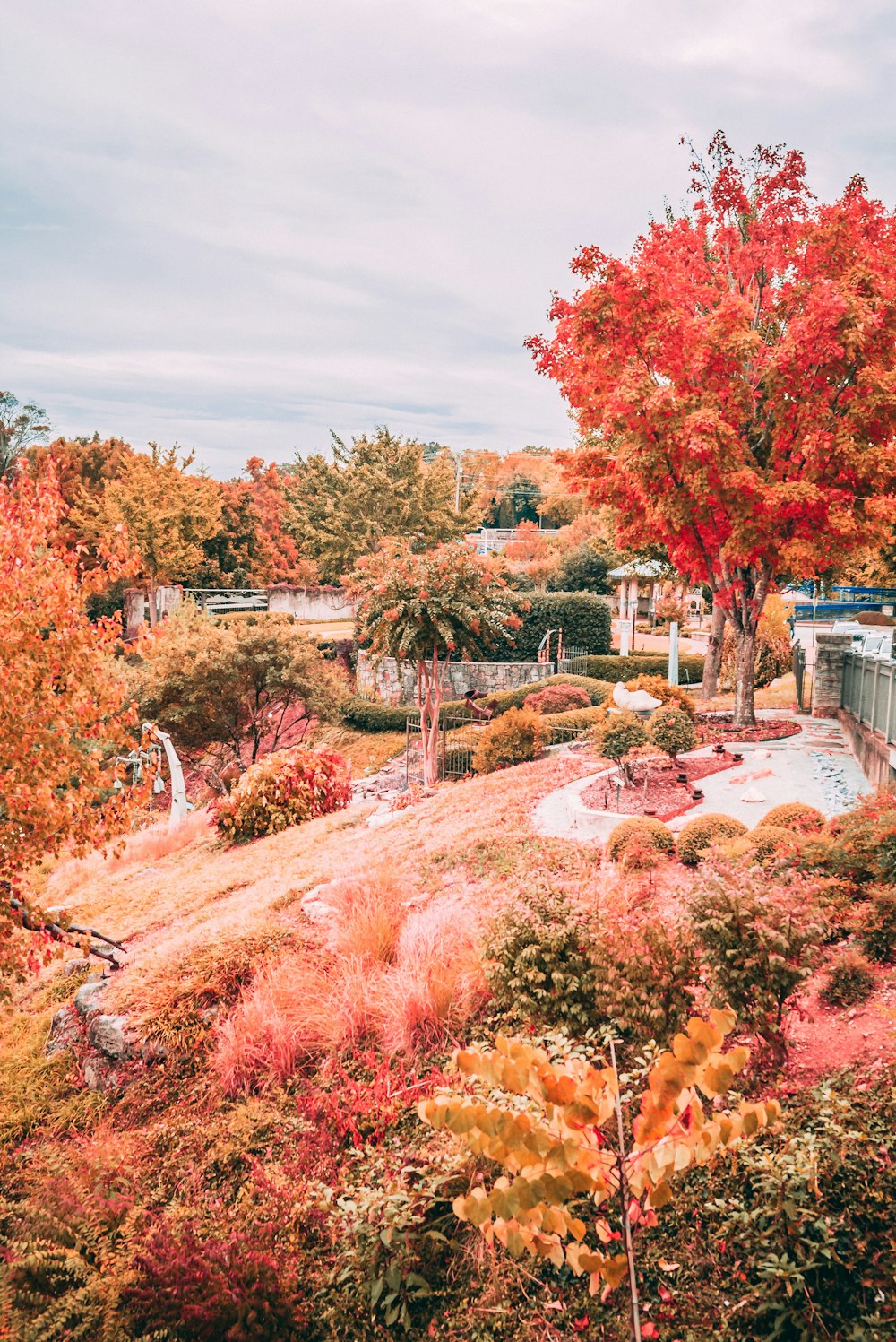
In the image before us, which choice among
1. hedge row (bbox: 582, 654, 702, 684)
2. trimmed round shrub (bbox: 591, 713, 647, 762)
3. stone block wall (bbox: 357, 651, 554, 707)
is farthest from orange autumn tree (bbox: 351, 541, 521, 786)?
hedge row (bbox: 582, 654, 702, 684)

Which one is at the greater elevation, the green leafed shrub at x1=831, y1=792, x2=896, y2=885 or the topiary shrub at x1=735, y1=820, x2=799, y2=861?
the green leafed shrub at x1=831, y1=792, x2=896, y2=885

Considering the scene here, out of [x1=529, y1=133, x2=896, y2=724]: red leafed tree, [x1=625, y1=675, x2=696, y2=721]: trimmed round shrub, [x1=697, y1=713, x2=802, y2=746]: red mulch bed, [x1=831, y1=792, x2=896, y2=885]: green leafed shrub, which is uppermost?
[x1=529, y1=133, x2=896, y2=724]: red leafed tree

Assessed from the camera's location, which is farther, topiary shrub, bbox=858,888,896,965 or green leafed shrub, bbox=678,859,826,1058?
topiary shrub, bbox=858,888,896,965

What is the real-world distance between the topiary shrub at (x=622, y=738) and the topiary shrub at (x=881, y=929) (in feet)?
16.4

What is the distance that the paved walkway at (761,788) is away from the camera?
8766 mm

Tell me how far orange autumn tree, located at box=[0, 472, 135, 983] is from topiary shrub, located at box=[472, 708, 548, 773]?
9.00 m

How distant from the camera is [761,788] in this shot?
9633mm

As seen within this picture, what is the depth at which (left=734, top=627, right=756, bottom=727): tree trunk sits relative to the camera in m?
13.1

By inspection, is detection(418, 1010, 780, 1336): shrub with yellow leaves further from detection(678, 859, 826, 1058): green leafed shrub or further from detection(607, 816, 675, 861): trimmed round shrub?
detection(607, 816, 675, 861): trimmed round shrub

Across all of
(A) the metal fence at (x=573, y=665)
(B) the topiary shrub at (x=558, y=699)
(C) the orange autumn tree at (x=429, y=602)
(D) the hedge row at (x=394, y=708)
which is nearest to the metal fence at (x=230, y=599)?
(D) the hedge row at (x=394, y=708)

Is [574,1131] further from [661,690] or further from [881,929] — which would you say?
[661,690]

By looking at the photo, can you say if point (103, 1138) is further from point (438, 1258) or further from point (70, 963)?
point (70, 963)

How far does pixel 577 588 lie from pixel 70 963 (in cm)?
2712

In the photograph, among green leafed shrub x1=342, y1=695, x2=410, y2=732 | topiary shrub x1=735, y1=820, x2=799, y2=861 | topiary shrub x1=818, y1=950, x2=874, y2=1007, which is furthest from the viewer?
green leafed shrub x1=342, y1=695, x2=410, y2=732
